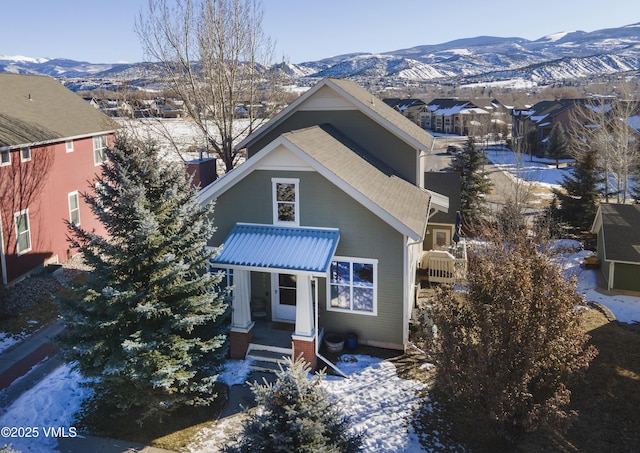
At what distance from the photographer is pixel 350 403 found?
11945 mm

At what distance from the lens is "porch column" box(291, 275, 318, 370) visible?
13.1 metres

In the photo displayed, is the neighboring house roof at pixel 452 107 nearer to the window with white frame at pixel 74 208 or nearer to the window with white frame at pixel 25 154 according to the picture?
the window with white frame at pixel 74 208

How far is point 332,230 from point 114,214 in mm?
6140

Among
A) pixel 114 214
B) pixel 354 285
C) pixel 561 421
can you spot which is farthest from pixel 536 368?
pixel 114 214

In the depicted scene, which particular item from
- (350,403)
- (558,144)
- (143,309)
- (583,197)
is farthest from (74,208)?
(558,144)

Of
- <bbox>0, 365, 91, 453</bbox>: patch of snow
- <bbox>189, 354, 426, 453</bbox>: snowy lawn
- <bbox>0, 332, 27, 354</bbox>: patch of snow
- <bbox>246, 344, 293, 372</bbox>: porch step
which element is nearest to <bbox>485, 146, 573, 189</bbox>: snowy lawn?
<bbox>189, 354, 426, 453</bbox>: snowy lawn

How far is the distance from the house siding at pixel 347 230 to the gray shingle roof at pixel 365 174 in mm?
525

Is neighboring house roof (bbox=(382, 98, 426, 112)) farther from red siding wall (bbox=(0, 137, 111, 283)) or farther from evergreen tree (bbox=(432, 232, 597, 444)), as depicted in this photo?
evergreen tree (bbox=(432, 232, 597, 444))

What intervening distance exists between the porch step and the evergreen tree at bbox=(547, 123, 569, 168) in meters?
55.3

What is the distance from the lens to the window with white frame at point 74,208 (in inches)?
934

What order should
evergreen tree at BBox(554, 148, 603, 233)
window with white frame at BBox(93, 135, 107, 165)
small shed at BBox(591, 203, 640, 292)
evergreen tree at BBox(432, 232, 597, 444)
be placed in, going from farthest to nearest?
evergreen tree at BBox(554, 148, 603, 233) → window with white frame at BBox(93, 135, 107, 165) → small shed at BBox(591, 203, 640, 292) → evergreen tree at BBox(432, 232, 597, 444)

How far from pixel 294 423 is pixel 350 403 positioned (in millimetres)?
4826

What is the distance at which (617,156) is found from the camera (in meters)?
32.5

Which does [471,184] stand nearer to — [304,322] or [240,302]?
[304,322]
